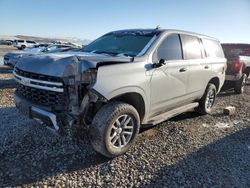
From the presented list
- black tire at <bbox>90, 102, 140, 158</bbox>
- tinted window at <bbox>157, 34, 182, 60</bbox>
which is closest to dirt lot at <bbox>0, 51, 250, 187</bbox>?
black tire at <bbox>90, 102, 140, 158</bbox>

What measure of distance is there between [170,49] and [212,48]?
2.23 metres

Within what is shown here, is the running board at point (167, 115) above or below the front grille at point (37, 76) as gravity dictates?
below

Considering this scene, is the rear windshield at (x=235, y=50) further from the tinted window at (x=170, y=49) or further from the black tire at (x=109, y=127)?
the black tire at (x=109, y=127)

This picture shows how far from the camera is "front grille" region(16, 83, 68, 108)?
11.8ft

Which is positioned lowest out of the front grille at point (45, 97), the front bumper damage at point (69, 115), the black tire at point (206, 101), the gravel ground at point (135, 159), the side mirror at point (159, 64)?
the gravel ground at point (135, 159)

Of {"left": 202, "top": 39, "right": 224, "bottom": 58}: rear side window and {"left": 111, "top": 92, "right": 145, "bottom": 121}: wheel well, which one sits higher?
{"left": 202, "top": 39, "right": 224, "bottom": 58}: rear side window

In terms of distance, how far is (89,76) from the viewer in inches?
140

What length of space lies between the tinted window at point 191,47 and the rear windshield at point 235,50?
431cm

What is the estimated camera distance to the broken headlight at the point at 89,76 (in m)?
3.51

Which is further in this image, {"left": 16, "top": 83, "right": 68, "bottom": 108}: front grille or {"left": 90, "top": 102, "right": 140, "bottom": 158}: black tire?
{"left": 90, "top": 102, "right": 140, "bottom": 158}: black tire

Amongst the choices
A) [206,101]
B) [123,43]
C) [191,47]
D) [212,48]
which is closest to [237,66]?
[212,48]

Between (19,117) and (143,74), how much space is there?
2.91 m

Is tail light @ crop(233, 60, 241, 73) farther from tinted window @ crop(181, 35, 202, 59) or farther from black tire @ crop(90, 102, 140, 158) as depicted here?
black tire @ crop(90, 102, 140, 158)

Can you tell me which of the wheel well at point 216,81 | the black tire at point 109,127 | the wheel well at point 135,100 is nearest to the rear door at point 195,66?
the wheel well at point 216,81
